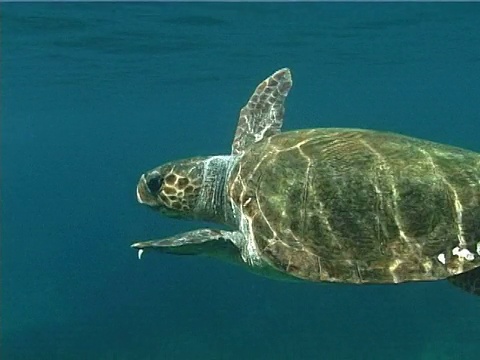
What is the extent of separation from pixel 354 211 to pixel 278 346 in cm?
755

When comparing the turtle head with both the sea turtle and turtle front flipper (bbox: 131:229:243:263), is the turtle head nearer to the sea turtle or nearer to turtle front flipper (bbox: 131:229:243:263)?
the sea turtle

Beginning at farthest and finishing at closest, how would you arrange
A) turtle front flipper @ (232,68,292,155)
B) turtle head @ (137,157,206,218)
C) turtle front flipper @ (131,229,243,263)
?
turtle front flipper @ (232,68,292,155) < turtle head @ (137,157,206,218) < turtle front flipper @ (131,229,243,263)

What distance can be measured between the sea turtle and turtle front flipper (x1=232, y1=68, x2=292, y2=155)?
1.41 meters

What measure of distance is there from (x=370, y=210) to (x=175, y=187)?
2237 mm

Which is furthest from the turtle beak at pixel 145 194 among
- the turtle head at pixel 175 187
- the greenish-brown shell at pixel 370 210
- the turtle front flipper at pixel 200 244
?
the greenish-brown shell at pixel 370 210

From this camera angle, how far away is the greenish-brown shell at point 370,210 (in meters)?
4.49

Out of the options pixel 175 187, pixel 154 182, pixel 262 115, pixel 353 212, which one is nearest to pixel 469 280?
pixel 353 212

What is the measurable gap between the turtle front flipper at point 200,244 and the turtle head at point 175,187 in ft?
3.04

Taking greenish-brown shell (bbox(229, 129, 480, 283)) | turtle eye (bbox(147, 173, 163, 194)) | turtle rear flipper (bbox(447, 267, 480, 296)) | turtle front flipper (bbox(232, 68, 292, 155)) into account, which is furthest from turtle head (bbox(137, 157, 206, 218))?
turtle rear flipper (bbox(447, 267, 480, 296))

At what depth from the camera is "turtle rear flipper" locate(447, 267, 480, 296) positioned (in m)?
4.56

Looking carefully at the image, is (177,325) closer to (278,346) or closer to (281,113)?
(278,346)

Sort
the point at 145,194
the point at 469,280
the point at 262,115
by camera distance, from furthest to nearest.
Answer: the point at 262,115
the point at 145,194
the point at 469,280

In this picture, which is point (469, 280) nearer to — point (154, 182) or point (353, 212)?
point (353, 212)

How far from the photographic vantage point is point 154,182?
20.3ft
